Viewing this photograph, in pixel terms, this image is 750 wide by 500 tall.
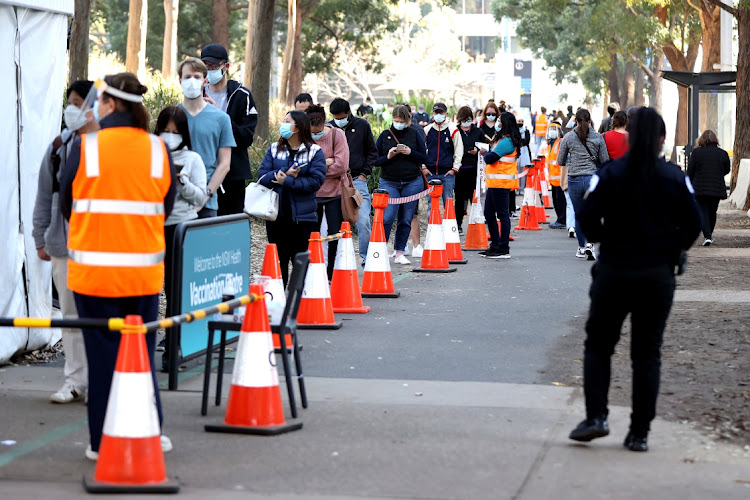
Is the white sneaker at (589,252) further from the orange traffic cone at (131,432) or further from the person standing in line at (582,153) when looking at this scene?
the orange traffic cone at (131,432)

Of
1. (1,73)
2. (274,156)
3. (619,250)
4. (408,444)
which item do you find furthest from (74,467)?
(274,156)

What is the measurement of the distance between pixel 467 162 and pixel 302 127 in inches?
323

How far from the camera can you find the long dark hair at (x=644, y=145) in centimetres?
641

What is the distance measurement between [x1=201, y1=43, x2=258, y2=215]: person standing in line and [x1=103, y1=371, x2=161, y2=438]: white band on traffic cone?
16.0ft

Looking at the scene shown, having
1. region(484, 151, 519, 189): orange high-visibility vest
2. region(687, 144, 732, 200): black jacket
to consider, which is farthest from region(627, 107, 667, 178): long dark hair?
region(687, 144, 732, 200): black jacket

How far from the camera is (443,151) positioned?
17.6 metres

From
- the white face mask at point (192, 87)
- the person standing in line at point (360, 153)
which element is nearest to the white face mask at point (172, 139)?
the white face mask at point (192, 87)

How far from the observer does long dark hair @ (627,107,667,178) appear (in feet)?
21.0

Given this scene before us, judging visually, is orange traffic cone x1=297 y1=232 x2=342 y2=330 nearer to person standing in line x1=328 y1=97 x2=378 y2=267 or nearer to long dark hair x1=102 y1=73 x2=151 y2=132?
person standing in line x1=328 y1=97 x2=378 y2=267

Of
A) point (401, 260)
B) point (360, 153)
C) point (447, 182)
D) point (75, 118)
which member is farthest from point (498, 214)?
point (75, 118)

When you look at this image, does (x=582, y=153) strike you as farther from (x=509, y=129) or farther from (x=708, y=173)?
(x=708, y=173)

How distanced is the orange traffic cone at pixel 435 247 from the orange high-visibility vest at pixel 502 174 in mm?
1651

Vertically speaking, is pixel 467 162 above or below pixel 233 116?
below

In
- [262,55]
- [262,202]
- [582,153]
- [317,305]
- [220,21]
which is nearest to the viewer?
[262,202]
